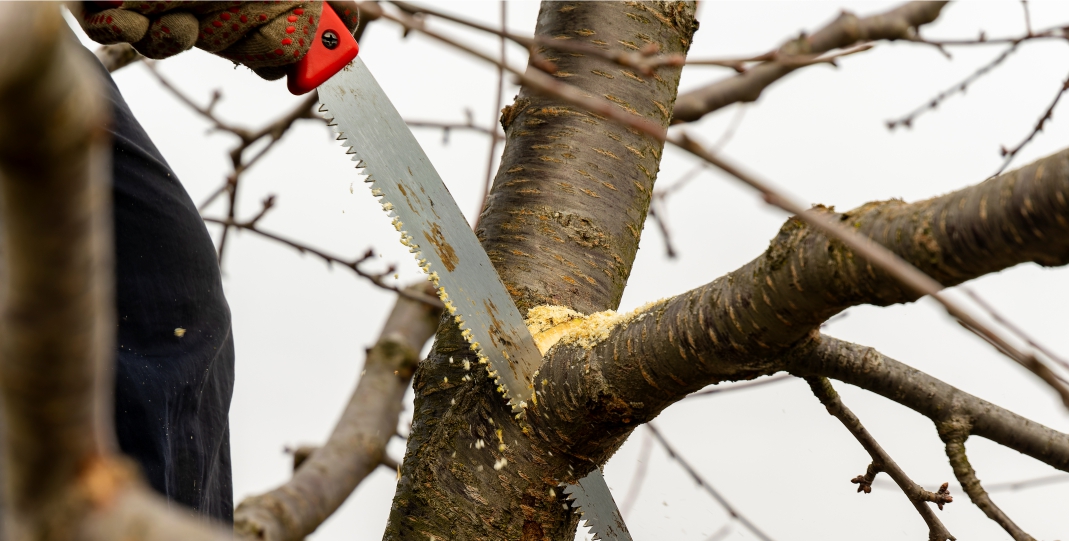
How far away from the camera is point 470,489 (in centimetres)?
94

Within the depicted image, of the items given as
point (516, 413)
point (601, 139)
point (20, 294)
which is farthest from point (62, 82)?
point (601, 139)

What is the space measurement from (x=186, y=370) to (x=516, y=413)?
1.31ft

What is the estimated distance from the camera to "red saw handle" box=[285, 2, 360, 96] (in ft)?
3.46

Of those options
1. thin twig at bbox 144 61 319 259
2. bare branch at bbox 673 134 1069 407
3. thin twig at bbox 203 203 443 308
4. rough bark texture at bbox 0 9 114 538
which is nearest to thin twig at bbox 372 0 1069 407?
bare branch at bbox 673 134 1069 407

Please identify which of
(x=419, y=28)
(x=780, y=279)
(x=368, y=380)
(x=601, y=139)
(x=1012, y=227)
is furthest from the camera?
(x=368, y=380)

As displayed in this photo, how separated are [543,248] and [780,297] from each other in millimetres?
488

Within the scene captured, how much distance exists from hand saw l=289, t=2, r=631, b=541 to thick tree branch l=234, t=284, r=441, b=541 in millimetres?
1108

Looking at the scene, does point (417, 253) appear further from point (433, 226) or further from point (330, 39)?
point (330, 39)

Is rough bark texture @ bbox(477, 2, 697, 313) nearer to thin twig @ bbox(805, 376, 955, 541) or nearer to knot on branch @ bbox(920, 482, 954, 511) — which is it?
thin twig @ bbox(805, 376, 955, 541)

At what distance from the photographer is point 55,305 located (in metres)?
0.20

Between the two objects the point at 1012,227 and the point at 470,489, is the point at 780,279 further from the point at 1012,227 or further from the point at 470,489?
the point at 470,489

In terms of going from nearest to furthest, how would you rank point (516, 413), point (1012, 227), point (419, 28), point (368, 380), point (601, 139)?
1. point (419, 28)
2. point (1012, 227)
3. point (516, 413)
4. point (601, 139)
5. point (368, 380)

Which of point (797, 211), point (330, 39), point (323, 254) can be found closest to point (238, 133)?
point (323, 254)

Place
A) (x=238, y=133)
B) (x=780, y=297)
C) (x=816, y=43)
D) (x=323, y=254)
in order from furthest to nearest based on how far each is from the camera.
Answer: (x=816, y=43) → (x=238, y=133) → (x=323, y=254) → (x=780, y=297)
